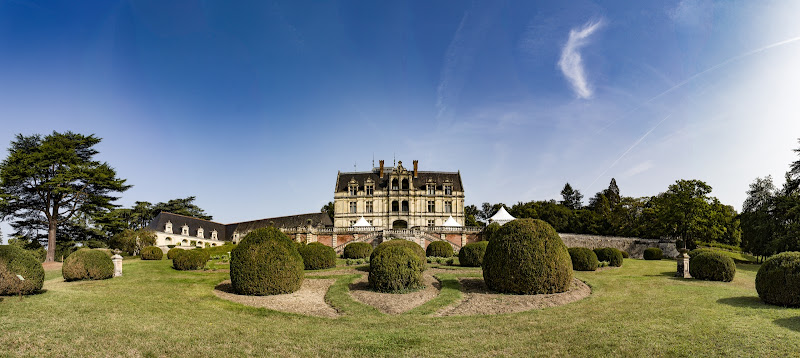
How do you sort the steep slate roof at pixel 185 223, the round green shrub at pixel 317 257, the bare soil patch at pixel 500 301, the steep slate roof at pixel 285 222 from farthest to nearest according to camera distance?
the steep slate roof at pixel 285 222
the steep slate roof at pixel 185 223
the round green shrub at pixel 317 257
the bare soil patch at pixel 500 301

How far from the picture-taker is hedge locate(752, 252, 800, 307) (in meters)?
12.5

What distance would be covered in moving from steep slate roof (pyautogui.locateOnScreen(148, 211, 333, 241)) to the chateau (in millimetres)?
4717

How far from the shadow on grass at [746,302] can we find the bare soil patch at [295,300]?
1257 cm

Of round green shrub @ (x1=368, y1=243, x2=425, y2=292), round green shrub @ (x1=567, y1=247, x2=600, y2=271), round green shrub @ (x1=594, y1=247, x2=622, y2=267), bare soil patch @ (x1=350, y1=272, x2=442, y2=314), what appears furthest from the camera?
round green shrub @ (x1=594, y1=247, x2=622, y2=267)

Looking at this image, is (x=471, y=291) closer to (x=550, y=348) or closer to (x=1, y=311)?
(x=550, y=348)

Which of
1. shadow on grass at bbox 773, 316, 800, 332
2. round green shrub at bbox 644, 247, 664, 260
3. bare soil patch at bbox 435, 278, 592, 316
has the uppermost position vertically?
shadow on grass at bbox 773, 316, 800, 332

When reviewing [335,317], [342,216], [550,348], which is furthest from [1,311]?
[342,216]

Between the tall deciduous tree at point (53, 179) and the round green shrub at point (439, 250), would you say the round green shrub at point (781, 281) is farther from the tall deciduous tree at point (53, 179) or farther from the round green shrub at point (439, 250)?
the tall deciduous tree at point (53, 179)

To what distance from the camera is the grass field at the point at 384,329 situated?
320 inches

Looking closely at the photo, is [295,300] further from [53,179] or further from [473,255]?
[53,179]

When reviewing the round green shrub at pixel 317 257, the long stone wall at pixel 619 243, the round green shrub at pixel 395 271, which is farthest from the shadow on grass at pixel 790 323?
the long stone wall at pixel 619 243

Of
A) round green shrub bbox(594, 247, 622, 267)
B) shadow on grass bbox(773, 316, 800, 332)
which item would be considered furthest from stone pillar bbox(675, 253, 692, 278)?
shadow on grass bbox(773, 316, 800, 332)

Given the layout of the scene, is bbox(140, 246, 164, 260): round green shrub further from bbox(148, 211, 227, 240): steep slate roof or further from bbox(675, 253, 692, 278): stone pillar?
bbox(675, 253, 692, 278): stone pillar

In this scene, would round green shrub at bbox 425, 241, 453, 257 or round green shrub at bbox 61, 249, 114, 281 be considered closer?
round green shrub at bbox 61, 249, 114, 281
